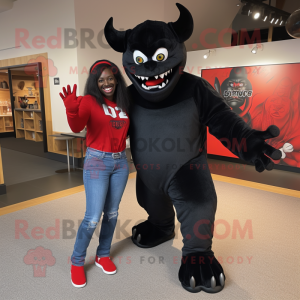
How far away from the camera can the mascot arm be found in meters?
1.66

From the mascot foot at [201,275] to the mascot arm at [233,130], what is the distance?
2.35 ft

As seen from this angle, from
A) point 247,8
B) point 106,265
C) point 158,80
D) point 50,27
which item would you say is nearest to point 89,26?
point 50,27

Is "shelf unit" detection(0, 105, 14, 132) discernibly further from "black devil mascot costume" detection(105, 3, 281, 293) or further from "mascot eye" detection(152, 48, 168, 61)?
"mascot eye" detection(152, 48, 168, 61)

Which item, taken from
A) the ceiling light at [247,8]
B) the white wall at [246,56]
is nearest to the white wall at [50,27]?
the white wall at [246,56]

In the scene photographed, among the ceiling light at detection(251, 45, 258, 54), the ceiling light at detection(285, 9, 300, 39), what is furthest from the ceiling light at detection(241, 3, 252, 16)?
the ceiling light at detection(285, 9, 300, 39)

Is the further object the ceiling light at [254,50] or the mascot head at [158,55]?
the ceiling light at [254,50]

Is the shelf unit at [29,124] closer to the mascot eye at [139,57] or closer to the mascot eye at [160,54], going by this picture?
the mascot eye at [139,57]

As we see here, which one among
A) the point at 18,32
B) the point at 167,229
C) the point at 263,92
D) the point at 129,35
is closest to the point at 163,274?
the point at 167,229

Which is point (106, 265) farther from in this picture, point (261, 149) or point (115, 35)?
point (115, 35)

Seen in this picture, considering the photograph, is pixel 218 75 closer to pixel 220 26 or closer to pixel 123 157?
pixel 220 26

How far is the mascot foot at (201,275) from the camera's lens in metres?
1.87

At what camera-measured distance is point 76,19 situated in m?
4.70

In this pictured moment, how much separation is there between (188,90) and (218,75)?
12.3ft

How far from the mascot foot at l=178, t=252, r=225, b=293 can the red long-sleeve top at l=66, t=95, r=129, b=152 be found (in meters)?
0.89
